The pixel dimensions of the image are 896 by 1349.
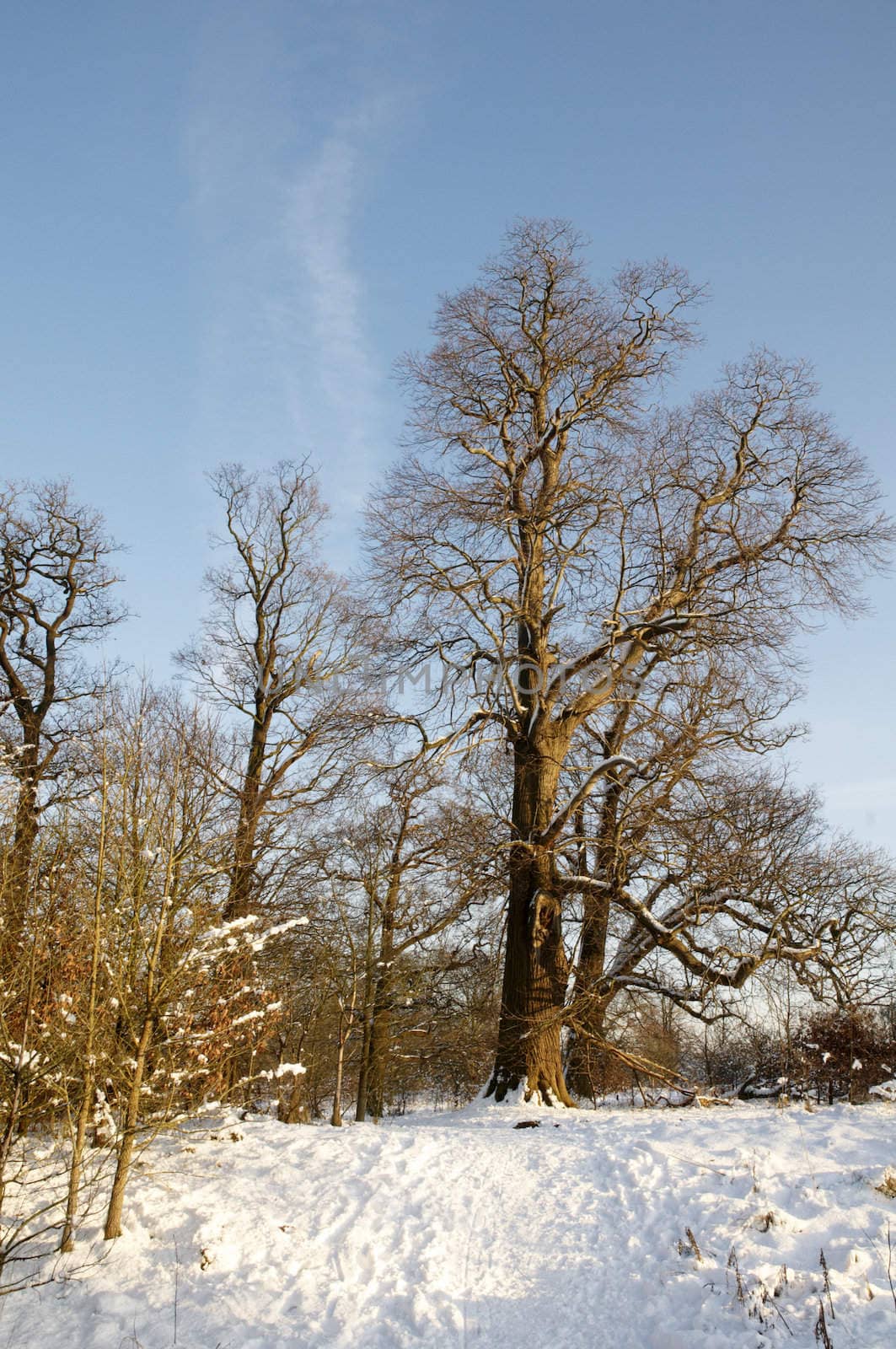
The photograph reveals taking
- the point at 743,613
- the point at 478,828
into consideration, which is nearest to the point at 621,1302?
the point at 478,828

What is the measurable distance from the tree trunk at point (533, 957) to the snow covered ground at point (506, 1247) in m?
2.88

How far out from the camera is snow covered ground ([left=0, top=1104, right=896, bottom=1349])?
15.5ft

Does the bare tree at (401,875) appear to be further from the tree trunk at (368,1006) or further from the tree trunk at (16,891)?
the tree trunk at (16,891)

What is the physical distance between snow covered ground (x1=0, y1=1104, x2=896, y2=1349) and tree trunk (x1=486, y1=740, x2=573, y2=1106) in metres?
2.88

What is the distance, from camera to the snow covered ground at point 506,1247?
472cm

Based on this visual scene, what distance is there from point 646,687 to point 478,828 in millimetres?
3801

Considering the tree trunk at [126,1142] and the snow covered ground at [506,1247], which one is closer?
the snow covered ground at [506,1247]

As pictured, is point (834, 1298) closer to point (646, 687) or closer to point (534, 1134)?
point (534, 1134)

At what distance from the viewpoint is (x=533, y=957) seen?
35.6 ft

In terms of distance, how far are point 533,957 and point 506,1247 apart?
516 centimetres

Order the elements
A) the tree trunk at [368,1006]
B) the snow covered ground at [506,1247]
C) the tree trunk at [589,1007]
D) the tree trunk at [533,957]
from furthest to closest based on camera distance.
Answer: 1. the tree trunk at [368,1006]
2. the tree trunk at [589,1007]
3. the tree trunk at [533,957]
4. the snow covered ground at [506,1247]

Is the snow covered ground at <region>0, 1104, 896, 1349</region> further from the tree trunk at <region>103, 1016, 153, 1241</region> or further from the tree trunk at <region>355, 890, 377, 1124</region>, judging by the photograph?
the tree trunk at <region>355, 890, 377, 1124</region>

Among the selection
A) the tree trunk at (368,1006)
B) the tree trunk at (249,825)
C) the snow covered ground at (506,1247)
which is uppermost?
the tree trunk at (249,825)

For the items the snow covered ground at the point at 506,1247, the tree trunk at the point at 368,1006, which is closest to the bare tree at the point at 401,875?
the tree trunk at the point at 368,1006
